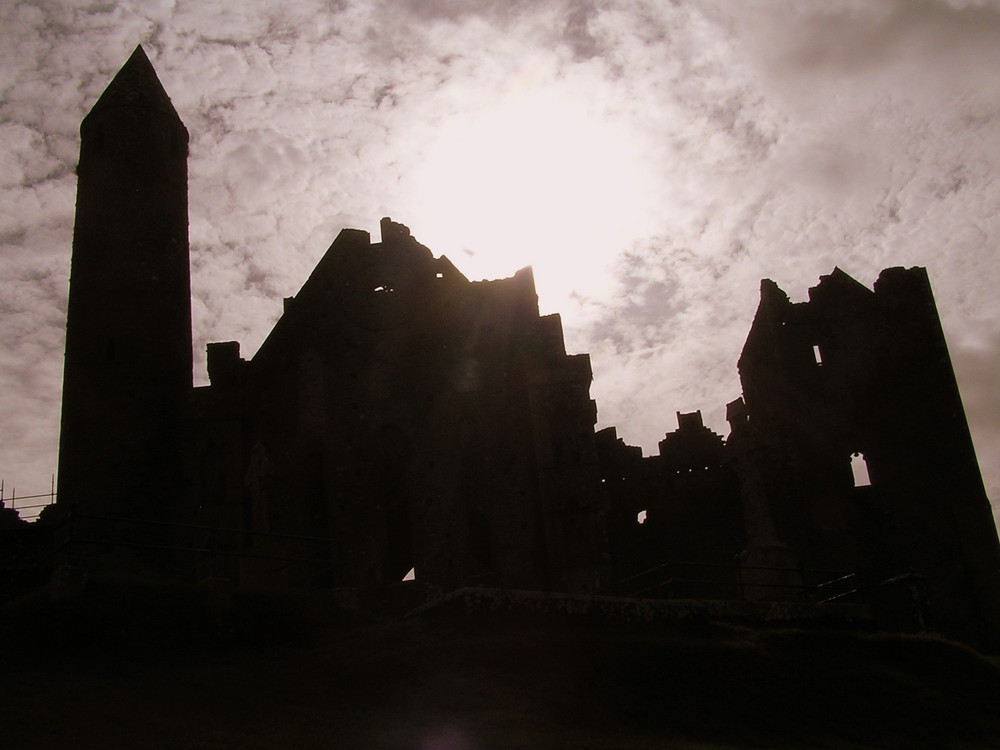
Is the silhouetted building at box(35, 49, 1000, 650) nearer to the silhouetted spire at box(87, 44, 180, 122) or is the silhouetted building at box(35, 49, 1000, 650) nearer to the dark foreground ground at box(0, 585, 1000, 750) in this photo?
the silhouetted spire at box(87, 44, 180, 122)

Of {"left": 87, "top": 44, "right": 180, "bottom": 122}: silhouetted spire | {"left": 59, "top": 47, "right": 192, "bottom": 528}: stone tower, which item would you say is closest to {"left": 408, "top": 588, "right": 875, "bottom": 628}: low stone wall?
{"left": 59, "top": 47, "right": 192, "bottom": 528}: stone tower

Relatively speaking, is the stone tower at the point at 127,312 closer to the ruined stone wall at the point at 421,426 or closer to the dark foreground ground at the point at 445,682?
the ruined stone wall at the point at 421,426

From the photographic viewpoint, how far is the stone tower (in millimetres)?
21875

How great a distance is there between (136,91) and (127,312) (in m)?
5.92

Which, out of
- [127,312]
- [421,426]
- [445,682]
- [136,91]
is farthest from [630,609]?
[136,91]

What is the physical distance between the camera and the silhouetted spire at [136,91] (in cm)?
2495

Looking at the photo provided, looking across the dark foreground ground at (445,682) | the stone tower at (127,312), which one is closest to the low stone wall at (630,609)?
the dark foreground ground at (445,682)

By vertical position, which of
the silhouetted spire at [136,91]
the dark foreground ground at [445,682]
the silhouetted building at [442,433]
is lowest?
the dark foreground ground at [445,682]

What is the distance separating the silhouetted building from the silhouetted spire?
0.07 metres

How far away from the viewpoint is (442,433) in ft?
81.2

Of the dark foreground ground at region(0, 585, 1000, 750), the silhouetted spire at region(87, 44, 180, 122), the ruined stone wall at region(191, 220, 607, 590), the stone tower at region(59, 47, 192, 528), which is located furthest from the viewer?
the silhouetted spire at region(87, 44, 180, 122)

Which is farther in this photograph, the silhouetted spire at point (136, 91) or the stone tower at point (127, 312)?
the silhouetted spire at point (136, 91)

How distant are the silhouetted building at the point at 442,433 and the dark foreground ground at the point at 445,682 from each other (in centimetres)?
660

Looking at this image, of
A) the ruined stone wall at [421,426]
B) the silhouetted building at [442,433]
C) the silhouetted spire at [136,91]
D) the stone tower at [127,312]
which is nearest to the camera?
the stone tower at [127,312]
